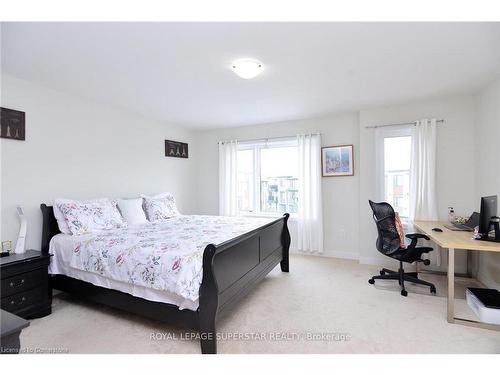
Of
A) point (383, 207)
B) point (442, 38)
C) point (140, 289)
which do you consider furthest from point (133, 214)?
point (442, 38)

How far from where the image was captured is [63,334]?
2.11m

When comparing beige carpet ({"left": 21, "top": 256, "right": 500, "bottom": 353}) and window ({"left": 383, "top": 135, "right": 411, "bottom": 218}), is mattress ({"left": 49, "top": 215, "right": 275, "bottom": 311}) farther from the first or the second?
window ({"left": 383, "top": 135, "right": 411, "bottom": 218})

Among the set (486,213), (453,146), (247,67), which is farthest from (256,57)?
(453,146)

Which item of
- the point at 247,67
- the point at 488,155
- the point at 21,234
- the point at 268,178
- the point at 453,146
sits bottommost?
the point at 21,234

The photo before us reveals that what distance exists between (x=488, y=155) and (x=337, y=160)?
1.84 metres

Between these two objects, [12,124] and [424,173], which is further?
[424,173]

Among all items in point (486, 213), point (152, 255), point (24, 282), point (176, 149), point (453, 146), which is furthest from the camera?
point (176, 149)

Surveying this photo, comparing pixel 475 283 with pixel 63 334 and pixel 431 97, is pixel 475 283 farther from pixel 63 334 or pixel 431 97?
pixel 63 334

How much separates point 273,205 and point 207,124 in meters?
2.00

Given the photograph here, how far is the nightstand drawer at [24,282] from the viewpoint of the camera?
2159 mm

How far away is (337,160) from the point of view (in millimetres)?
4207

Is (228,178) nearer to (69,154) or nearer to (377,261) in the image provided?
(69,154)

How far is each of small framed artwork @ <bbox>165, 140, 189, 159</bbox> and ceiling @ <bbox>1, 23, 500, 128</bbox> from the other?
1.16 metres

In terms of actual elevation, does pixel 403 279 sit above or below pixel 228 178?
below
